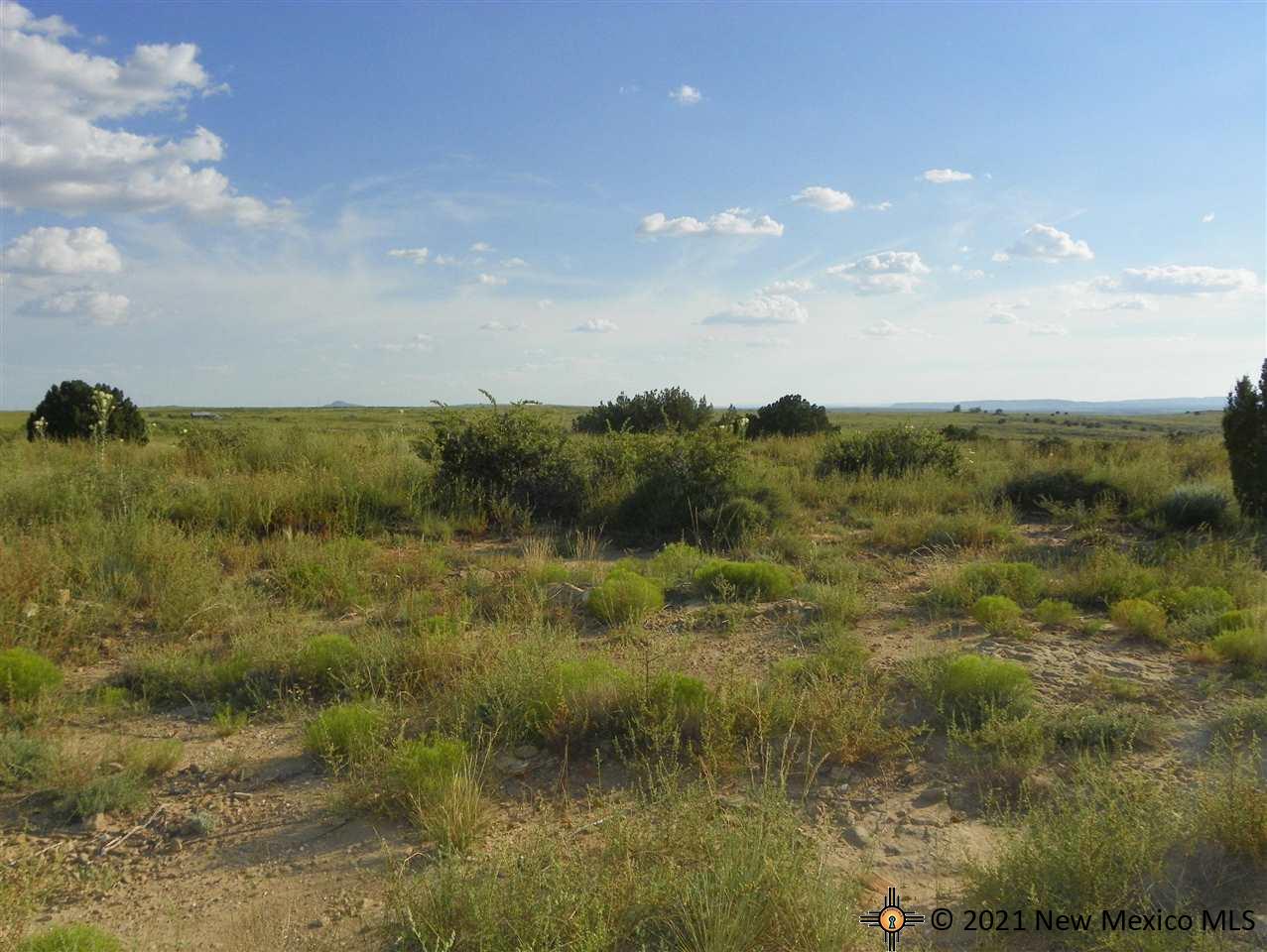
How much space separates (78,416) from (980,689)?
57.6 ft

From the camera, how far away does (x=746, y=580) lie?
659 centimetres

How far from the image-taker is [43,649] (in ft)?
16.9

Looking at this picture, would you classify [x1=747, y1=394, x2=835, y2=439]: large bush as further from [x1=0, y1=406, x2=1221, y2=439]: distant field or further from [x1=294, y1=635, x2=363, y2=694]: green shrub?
[x1=294, y1=635, x2=363, y2=694]: green shrub

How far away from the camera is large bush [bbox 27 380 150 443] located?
52.1 ft

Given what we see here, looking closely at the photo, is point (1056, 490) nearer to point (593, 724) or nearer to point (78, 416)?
point (593, 724)

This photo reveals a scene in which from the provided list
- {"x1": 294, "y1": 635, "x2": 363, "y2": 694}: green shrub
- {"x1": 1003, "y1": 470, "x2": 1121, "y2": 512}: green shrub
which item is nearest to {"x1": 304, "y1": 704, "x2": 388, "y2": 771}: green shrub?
{"x1": 294, "y1": 635, "x2": 363, "y2": 694}: green shrub

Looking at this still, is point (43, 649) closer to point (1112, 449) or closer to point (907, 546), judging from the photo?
point (907, 546)

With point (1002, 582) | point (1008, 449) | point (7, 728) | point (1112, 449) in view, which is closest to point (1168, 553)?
point (1002, 582)

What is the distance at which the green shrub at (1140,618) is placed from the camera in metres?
5.61

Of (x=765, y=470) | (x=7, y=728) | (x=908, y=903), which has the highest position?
(x=765, y=470)

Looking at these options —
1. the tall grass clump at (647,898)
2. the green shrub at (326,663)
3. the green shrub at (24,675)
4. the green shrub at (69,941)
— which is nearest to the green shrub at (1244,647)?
the tall grass clump at (647,898)

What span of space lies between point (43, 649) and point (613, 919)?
425 cm

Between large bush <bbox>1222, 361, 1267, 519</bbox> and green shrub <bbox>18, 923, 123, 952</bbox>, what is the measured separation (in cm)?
1023

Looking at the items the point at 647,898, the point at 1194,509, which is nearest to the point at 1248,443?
the point at 1194,509
